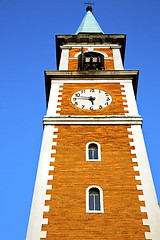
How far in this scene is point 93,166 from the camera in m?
15.8

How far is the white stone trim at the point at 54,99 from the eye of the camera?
773 inches

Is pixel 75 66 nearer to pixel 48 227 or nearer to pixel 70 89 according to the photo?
pixel 70 89

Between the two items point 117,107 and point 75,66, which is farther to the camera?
point 75,66

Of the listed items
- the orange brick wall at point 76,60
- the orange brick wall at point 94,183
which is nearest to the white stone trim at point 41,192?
the orange brick wall at point 94,183

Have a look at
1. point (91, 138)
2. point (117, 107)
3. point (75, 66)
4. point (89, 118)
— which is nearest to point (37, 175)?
point (91, 138)

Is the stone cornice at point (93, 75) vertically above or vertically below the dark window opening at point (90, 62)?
below

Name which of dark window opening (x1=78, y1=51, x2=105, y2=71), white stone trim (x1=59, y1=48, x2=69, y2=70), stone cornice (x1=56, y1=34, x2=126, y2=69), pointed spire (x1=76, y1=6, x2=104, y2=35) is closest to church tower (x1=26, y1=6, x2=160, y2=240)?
dark window opening (x1=78, y1=51, x2=105, y2=71)

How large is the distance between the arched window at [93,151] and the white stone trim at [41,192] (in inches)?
65.8

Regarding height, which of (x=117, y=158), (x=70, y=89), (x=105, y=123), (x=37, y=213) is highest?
(x=70, y=89)

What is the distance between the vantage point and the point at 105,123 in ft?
60.7

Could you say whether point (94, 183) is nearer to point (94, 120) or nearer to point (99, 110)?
point (94, 120)

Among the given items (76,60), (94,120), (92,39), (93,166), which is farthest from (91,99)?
(92,39)

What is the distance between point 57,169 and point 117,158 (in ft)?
8.60

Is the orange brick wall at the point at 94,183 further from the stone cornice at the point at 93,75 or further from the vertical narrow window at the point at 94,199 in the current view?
the stone cornice at the point at 93,75
